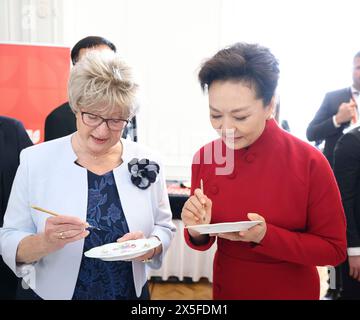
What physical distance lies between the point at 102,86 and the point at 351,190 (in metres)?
1.11

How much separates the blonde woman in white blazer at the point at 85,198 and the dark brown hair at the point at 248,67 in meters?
0.27

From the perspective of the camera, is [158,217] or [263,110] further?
[158,217]

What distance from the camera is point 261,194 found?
40.8 inches

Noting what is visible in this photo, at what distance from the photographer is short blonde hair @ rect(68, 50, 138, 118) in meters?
1.02

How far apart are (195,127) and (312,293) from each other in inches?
88.4

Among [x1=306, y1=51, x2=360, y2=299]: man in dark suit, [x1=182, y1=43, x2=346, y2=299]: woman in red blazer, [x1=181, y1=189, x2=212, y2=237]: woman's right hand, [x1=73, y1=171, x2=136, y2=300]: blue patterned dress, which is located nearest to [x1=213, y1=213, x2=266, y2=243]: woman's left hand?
[x1=182, y1=43, x2=346, y2=299]: woman in red blazer

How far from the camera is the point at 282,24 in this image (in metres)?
3.24

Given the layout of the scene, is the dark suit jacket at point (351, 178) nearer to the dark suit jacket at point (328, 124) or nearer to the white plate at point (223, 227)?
the white plate at point (223, 227)

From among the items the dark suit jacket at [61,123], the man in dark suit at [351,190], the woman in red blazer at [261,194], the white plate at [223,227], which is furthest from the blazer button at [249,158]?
the dark suit jacket at [61,123]

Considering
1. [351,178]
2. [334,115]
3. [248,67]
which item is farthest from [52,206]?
[334,115]

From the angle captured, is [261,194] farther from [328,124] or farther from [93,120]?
[328,124]
